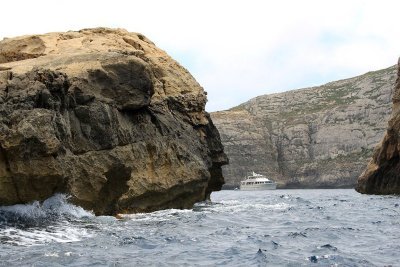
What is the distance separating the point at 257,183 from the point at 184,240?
126 meters

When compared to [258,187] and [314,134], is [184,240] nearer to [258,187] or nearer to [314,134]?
[258,187]

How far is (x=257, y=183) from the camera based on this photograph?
146375 millimetres

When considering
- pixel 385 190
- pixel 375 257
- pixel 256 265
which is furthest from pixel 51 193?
pixel 385 190

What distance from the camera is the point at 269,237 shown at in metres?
22.5

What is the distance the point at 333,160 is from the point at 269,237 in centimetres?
12851

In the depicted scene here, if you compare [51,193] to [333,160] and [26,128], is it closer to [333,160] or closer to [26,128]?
[26,128]

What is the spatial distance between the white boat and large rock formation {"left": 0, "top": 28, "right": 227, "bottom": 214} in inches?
3847

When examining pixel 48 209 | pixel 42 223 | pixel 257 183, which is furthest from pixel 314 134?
pixel 42 223

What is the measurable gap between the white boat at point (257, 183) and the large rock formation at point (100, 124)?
3847 inches

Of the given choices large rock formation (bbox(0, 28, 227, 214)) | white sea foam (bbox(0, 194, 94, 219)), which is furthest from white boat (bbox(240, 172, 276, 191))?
white sea foam (bbox(0, 194, 94, 219))

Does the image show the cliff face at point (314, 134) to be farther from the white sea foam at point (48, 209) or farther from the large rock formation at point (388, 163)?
the white sea foam at point (48, 209)

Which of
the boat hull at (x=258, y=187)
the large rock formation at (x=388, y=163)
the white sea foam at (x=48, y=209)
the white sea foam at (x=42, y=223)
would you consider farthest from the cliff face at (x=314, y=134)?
the white sea foam at (x=42, y=223)

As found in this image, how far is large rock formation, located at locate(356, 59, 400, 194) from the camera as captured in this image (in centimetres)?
5969

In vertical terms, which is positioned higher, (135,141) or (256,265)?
(135,141)
